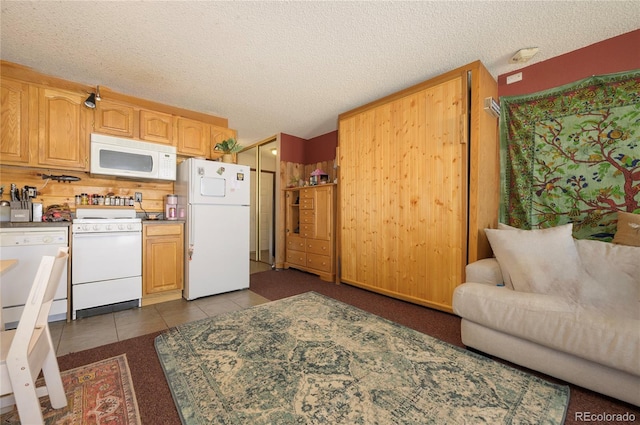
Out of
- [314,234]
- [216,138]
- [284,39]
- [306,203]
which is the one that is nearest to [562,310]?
[284,39]

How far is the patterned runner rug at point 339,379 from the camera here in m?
1.24

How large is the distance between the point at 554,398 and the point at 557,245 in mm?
914

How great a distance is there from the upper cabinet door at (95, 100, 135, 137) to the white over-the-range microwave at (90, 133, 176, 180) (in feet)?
0.44

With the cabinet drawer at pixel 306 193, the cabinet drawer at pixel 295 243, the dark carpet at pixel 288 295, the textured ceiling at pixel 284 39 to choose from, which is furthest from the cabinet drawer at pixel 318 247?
the textured ceiling at pixel 284 39

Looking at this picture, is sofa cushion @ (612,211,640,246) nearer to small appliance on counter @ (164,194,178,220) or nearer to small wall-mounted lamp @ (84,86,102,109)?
small appliance on counter @ (164,194,178,220)

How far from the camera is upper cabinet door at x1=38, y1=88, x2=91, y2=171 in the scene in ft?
8.13

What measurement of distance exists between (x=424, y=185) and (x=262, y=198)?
12.5 ft

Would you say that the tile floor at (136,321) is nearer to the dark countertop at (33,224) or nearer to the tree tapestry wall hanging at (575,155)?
the dark countertop at (33,224)

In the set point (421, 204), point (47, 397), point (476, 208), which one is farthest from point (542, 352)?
point (47, 397)

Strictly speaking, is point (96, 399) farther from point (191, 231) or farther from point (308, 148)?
point (308, 148)

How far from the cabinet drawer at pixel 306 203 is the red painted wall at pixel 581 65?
9.09 ft

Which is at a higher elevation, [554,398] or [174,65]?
[174,65]

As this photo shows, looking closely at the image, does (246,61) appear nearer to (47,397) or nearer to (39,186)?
(39,186)

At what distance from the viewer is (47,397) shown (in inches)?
53.3
